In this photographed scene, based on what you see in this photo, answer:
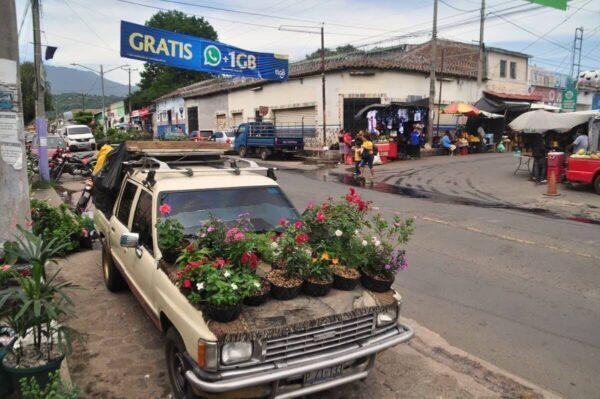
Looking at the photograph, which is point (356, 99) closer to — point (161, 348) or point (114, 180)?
point (114, 180)

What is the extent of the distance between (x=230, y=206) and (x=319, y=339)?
1967 mm

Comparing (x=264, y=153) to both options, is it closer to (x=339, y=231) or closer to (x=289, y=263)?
(x=339, y=231)

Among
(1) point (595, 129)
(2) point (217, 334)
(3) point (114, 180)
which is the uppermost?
(1) point (595, 129)

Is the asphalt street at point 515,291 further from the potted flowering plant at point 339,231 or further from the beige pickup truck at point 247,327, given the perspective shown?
the potted flowering plant at point 339,231

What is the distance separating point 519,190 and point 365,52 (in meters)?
23.4

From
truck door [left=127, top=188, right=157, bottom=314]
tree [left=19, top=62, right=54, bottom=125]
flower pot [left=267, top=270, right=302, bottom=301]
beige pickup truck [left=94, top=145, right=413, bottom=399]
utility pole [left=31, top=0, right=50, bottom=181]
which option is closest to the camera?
beige pickup truck [left=94, top=145, right=413, bottom=399]

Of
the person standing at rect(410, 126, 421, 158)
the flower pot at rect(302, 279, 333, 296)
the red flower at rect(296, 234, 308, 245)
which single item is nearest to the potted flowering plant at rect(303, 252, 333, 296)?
the flower pot at rect(302, 279, 333, 296)

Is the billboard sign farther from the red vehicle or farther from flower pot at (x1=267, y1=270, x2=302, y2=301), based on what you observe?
flower pot at (x1=267, y1=270, x2=302, y2=301)

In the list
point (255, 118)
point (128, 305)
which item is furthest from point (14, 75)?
point (255, 118)

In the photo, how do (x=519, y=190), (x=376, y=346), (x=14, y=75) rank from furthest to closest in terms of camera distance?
(x=519, y=190) → (x=14, y=75) → (x=376, y=346)

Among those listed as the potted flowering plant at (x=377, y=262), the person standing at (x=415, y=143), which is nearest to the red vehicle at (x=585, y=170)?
the person standing at (x=415, y=143)

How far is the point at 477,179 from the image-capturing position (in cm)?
1753

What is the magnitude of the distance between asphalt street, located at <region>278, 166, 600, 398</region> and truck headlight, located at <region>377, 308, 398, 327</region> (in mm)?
1360

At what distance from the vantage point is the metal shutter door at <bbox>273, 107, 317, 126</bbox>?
28566 mm
